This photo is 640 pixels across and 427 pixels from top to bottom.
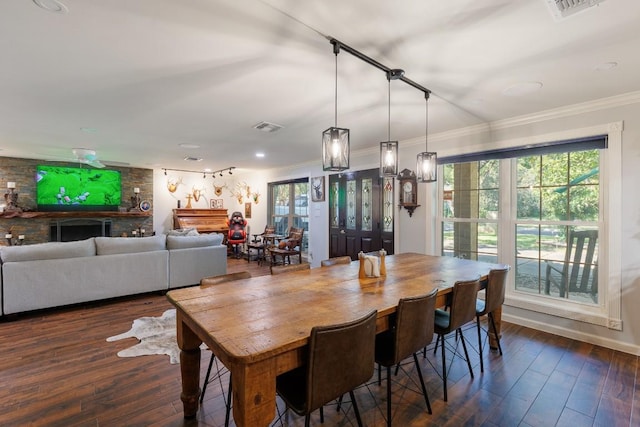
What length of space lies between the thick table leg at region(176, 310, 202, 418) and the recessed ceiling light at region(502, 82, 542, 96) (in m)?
3.27

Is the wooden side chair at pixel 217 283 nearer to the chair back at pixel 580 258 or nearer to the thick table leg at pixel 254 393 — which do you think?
the thick table leg at pixel 254 393

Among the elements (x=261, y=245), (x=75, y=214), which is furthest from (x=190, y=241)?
(x=75, y=214)

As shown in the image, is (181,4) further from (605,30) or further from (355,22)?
(605,30)

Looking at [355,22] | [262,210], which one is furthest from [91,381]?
[262,210]

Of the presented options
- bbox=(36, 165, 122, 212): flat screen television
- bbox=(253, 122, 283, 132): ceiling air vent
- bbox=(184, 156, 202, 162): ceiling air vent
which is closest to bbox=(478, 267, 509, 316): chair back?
bbox=(253, 122, 283, 132): ceiling air vent

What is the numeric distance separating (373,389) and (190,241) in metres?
3.78

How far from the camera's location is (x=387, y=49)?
2.05 m

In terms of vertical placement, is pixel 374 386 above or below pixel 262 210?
below

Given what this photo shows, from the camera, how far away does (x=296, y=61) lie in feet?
7.36

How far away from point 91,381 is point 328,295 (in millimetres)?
2040

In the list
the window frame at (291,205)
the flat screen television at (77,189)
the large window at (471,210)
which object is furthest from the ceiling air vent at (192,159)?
the large window at (471,210)

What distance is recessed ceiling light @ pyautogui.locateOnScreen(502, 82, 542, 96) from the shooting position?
2.64 meters

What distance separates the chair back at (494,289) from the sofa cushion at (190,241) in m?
4.21

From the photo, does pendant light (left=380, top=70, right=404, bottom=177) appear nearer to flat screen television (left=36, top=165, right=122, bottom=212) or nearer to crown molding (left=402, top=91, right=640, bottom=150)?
crown molding (left=402, top=91, right=640, bottom=150)
